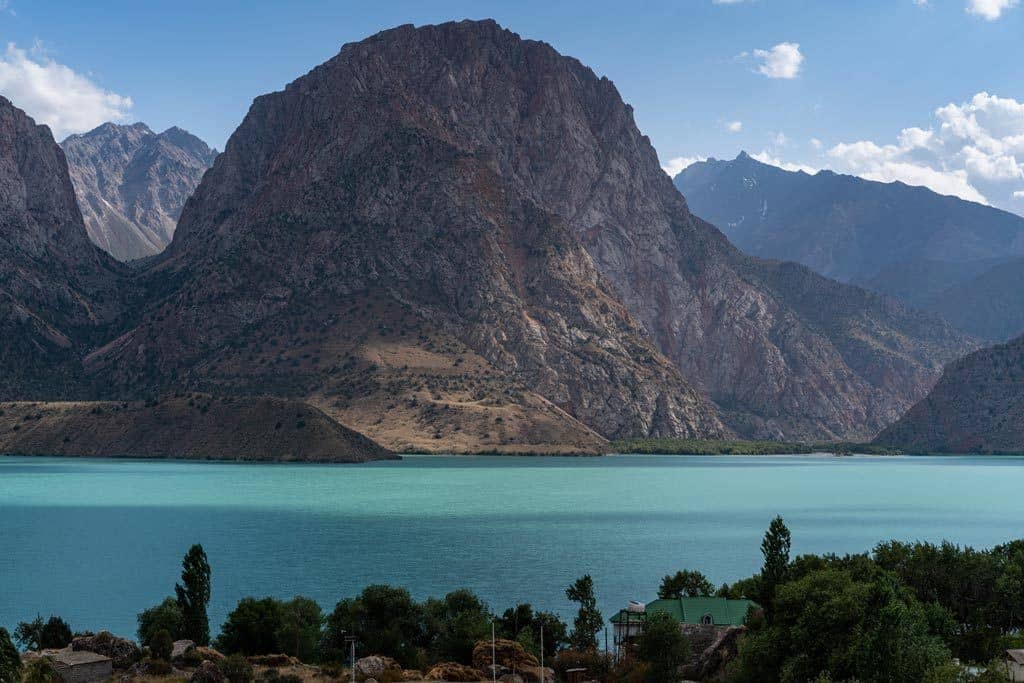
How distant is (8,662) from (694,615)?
39.7 m

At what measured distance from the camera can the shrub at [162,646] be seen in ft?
222

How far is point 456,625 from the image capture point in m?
73.7

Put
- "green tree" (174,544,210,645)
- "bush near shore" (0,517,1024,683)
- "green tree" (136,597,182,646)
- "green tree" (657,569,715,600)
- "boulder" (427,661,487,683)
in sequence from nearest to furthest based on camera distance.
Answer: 1. "bush near shore" (0,517,1024,683)
2. "boulder" (427,661,487,683)
3. "green tree" (136,597,182,646)
4. "green tree" (174,544,210,645)
5. "green tree" (657,569,715,600)

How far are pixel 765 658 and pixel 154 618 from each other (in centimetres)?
3850

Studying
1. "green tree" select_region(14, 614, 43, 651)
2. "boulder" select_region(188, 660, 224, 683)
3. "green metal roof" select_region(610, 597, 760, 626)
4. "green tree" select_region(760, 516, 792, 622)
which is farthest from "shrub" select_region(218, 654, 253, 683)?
"green tree" select_region(760, 516, 792, 622)

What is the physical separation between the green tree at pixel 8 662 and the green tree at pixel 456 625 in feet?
83.1

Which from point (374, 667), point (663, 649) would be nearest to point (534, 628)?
point (374, 667)

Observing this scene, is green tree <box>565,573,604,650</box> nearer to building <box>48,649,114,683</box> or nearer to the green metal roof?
the green metal roof

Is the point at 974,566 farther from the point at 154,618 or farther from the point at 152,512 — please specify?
the point at 152,512

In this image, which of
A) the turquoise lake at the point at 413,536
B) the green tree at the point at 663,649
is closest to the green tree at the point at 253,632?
the turquoise lake at the point at 413,536

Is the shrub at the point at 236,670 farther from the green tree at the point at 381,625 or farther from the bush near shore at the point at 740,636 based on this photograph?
the green tree at the point at 381,625

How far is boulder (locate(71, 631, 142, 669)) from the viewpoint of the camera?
66875mm

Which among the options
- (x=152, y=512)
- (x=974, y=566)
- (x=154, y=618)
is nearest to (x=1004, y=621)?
(x=974, y=566)

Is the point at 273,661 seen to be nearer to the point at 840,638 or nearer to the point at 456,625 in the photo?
the point at 456,625
